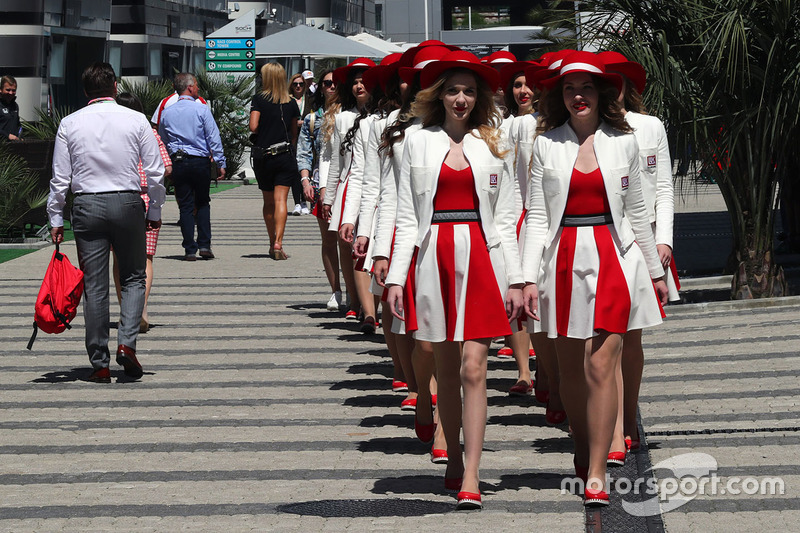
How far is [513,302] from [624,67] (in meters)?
1.16

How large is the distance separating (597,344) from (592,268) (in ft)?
1.00

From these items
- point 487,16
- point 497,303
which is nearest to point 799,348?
point 497,303

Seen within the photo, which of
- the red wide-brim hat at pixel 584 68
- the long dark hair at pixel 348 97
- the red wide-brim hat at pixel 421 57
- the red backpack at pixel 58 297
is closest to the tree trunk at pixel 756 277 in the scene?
the long dark hair at pixel 348 97

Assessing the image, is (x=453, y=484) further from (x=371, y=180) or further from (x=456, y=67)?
(x=371, y=180)

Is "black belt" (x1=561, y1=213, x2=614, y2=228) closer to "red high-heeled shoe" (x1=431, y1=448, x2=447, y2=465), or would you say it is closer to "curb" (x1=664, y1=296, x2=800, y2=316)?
"red high-heeled shoe" (x1=431, y1=448, x2=447, y2=465)

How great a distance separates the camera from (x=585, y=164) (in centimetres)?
562

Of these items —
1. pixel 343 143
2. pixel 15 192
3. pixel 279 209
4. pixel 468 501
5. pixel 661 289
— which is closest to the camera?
pixel 468 501

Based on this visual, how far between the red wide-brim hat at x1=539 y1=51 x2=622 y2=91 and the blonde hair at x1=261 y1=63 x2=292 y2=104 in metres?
8.92

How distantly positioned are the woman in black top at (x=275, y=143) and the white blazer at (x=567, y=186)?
29.3 feet

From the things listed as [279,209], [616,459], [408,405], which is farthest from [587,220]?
[279,209]

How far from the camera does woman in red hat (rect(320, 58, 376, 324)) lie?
905cm

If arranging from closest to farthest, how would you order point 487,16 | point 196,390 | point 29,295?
1. point 196,390
2. point 29,295
3. point 487,16

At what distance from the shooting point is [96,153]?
328 inches

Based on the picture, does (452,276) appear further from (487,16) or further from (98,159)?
(487,16)
